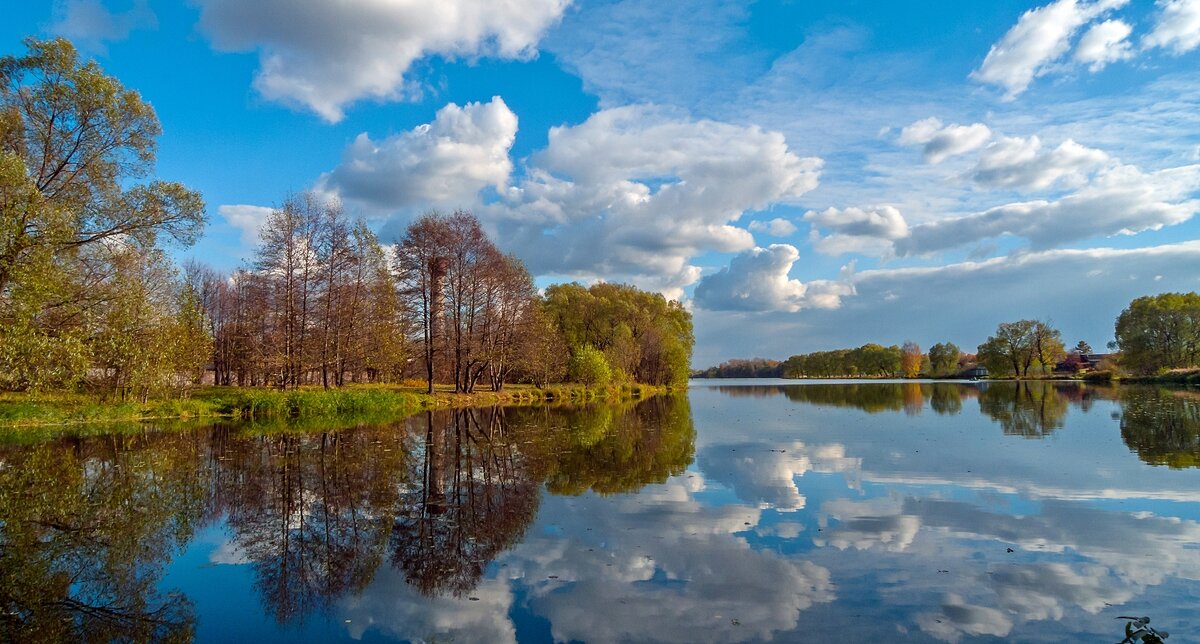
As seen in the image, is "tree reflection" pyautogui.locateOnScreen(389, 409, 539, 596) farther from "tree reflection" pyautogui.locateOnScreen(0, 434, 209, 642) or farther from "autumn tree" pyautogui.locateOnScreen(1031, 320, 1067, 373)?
"autumn tree" pyautogui.locateOnScreen(1031, 320, 1067, 373)

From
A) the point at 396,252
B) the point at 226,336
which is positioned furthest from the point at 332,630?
the point at 226,336

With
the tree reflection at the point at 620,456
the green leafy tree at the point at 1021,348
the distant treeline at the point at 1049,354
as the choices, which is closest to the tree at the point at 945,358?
the distant treeline at the point at 1049,354

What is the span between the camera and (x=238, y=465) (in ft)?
51.3

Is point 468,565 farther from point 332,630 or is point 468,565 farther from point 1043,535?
point 1043,535

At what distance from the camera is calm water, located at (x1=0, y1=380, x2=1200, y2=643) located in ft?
19.6

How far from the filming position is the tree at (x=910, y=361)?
155625 mm

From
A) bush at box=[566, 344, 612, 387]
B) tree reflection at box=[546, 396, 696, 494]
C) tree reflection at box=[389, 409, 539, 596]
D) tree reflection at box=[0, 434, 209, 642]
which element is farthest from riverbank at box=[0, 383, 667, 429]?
tree reflection at box=[389, 409, 539, 596]

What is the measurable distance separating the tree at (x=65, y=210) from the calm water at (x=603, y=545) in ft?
11.2

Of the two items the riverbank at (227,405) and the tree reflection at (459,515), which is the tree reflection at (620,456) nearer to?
the tree reflection at (459,515)

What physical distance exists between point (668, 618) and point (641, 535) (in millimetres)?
2973

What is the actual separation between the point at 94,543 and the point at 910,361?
562 feet

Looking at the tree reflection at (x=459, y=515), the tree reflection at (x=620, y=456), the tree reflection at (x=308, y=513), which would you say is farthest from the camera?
the tree reflection at (x=620, y=456)

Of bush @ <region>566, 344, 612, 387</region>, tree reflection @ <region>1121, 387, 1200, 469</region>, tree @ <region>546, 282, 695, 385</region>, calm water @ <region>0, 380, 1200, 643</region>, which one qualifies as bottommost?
tree reflection @ <region>1121, 387, 1200, 469</region>

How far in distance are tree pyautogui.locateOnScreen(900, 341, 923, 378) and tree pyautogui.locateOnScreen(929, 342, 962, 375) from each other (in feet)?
21.8
